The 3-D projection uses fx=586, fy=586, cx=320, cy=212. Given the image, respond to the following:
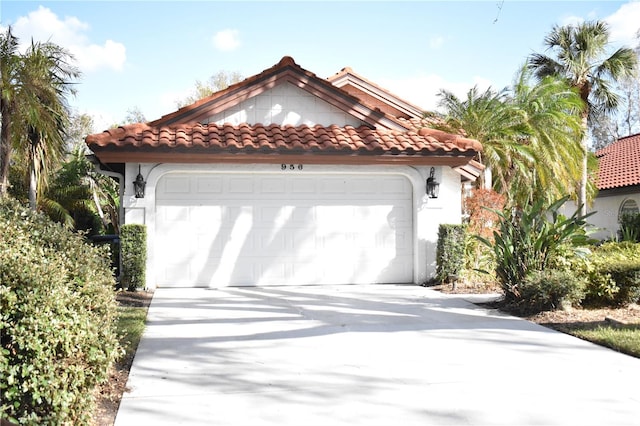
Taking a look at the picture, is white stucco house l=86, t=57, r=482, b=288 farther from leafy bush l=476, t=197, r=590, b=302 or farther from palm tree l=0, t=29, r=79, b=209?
leafy bush l=476, t=197, r=590, b=302

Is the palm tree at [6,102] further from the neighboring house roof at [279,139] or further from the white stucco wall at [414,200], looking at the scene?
the white stucco wall at [414,200]

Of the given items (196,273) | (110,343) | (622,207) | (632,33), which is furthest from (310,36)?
(632,33)

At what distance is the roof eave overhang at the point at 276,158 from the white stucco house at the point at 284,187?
0.10 feet

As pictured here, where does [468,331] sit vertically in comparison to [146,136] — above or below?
below

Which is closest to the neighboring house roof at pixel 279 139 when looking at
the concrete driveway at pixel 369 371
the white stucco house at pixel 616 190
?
the concrete driveway at pixel 369 371

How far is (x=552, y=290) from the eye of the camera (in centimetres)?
894

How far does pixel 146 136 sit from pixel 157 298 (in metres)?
3.42

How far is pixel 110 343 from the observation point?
470 centimetres

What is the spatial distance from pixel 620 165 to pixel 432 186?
17533 mm

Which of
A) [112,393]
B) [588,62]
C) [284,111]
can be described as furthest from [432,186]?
[588,62]

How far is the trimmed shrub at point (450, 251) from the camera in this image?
41.1 feet

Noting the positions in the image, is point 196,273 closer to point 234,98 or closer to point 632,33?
point 234,98

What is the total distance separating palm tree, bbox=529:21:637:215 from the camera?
76.2 ft

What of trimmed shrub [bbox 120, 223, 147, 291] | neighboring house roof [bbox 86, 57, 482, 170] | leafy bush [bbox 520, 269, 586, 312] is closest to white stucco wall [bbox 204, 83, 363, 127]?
neighboring house roof [bbox 86, 57, 482, 170]
